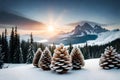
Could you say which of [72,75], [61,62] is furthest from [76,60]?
[72,75]

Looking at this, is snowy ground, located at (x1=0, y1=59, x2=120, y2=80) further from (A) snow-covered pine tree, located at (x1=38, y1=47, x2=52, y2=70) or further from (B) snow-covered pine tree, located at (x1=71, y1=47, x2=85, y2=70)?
(A) snow-covered pine tree, located at (x1=38, y1=47, x2=52, y2=70)

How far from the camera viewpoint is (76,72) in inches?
737

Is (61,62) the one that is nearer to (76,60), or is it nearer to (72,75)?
(72,75)

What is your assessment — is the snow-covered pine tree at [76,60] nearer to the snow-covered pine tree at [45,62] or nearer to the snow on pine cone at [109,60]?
the snow on pine cone at [109,60]

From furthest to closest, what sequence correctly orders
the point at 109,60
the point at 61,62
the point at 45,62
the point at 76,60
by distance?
1. the point at 45,62
2. the point at 76,60
3. the point at 109,60
4. the point at 61,62

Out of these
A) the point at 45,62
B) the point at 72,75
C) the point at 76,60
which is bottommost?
the point at 72,75

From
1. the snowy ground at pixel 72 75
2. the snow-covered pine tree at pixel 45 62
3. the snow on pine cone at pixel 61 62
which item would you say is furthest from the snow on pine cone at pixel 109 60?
the snow-covered pine tree at pixel 45 62

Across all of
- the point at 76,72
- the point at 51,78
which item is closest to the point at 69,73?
the point at 76,72

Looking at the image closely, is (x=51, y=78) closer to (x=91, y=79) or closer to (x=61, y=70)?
(x=61, y=70)

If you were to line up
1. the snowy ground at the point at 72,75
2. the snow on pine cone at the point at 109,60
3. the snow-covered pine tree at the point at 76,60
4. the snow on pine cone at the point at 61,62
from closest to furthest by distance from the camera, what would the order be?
the snowy ground at the point at 72,75
the snow on pine cone at the point at 61,62
the snow on pine cone at the point at 109,60
the snow-covered pine tree at the point at 76,60

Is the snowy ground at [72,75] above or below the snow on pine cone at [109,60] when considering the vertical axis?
below

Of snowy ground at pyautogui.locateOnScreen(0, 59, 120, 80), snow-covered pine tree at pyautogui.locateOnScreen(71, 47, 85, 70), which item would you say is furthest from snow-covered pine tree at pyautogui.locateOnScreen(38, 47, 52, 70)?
snow-covered pine tree at pyautogui.locateOnScreen(71, 47, 85, 70)

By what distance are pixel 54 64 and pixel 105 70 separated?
462 cm

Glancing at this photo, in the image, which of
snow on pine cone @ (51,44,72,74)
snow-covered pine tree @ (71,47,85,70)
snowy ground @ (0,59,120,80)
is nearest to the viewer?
snowy ground @ (0,59,120,80)
